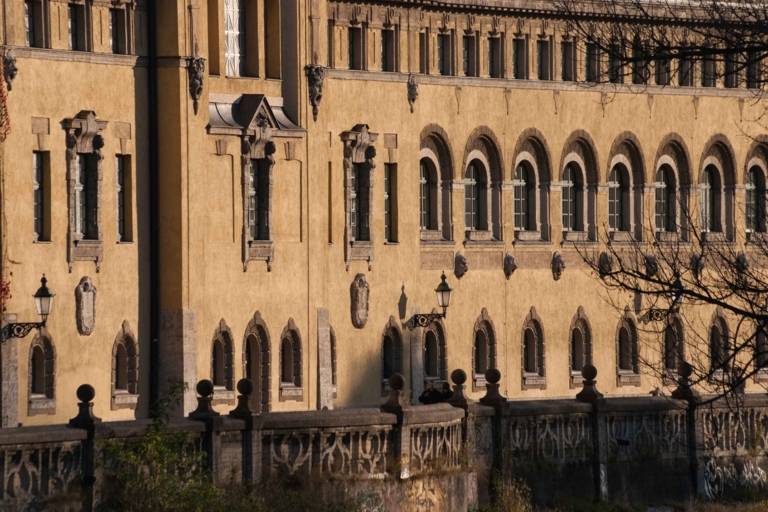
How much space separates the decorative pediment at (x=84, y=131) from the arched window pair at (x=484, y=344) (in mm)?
14485

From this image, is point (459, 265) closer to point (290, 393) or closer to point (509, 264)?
point (509, 264)

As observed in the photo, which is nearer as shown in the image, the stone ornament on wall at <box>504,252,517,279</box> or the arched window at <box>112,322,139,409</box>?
the arched window at <box>112,322,139,409</box>

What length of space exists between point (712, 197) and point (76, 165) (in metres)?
25.5

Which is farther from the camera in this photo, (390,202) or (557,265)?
(557,265)

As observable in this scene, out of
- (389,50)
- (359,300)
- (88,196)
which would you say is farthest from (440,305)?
(88,196)

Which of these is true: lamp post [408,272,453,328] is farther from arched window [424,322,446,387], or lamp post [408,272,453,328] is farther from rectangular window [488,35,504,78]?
rectangular window [488,35,504,78]

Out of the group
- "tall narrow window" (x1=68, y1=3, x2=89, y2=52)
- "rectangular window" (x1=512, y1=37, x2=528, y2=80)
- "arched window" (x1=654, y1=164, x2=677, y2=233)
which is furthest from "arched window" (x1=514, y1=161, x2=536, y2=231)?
"tall narrow window" (x1=68, y1=3, x2=89, y2=52)

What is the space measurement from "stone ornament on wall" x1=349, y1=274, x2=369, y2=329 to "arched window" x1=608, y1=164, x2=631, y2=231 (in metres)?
11.8

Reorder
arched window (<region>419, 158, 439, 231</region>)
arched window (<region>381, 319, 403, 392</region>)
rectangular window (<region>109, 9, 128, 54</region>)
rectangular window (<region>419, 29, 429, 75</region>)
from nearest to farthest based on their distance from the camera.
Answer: rectangular window (<region>109, 9, 128, 54</region>), arched window (<region>381, 319, 403, 392</region>), rectangular window (<region>419, 29, 429, 75</region>), arched window (<region>419, 158, 439, 231</region>)

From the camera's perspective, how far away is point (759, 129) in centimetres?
8456

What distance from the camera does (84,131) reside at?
62969mm

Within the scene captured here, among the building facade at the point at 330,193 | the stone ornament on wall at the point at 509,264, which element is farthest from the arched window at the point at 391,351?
the stone ornament on wall at the point at 509,264

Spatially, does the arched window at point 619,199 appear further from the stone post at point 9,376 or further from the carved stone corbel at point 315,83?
the stone post at point 9,376

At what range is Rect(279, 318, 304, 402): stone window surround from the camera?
67375 mm
